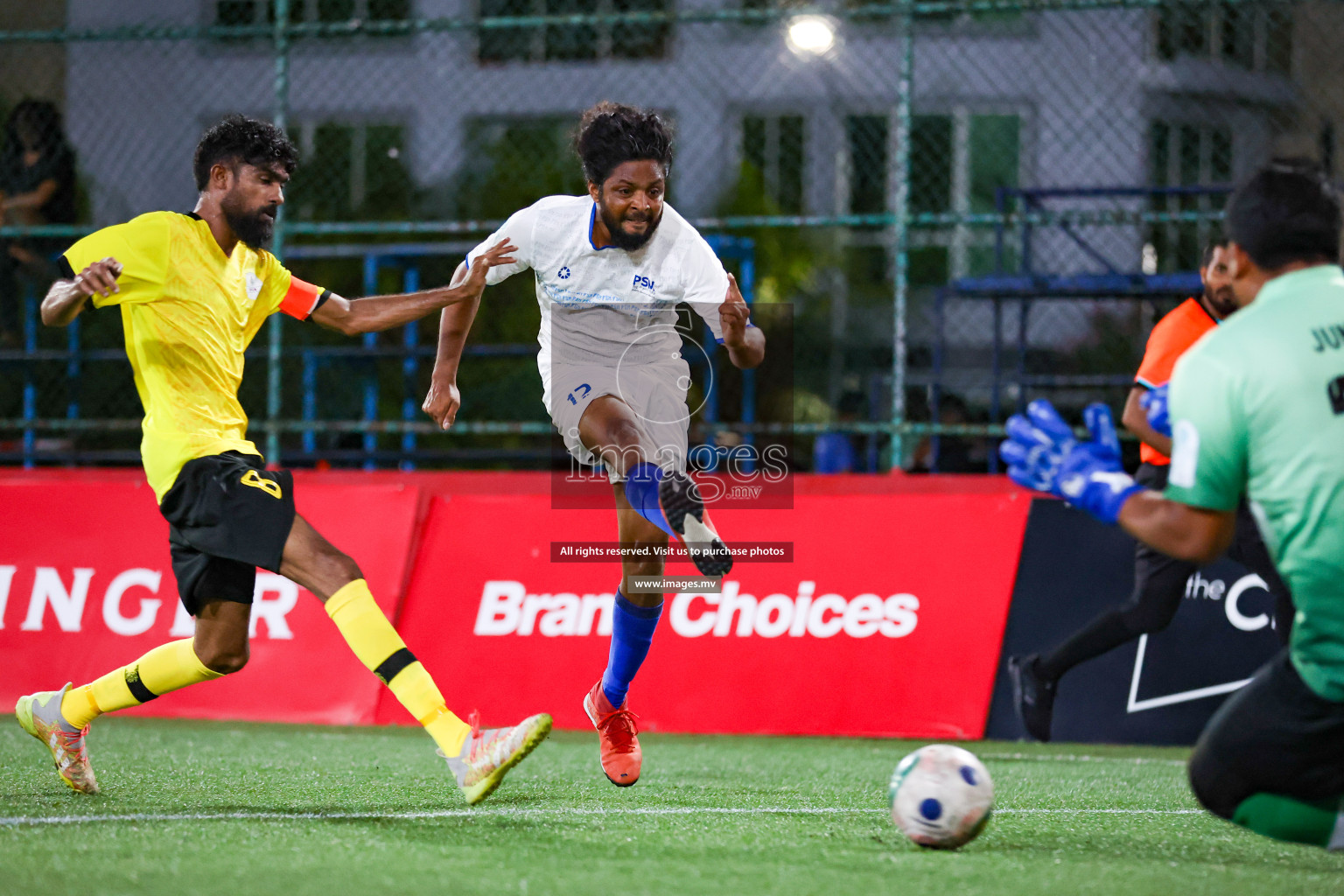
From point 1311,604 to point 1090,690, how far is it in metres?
3.83

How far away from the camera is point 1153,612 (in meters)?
6.02

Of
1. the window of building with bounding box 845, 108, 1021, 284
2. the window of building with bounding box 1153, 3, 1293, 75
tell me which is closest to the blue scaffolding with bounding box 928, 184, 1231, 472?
the window of building with bounding box 1153, 3, 1293, 75

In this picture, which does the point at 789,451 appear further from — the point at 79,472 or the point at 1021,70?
the point at 1021,70

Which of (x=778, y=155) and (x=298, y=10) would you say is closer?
(x=298, y=10)

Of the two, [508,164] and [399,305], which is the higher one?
[508,164]

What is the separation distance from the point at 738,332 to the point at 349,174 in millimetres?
12094

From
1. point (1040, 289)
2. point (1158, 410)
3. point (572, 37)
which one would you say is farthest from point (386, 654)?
point (1040, 289)

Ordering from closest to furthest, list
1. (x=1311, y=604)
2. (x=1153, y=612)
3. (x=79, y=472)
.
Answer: (x=1311, y=604) < (x=1153, y=612) < (x=79, y=472)

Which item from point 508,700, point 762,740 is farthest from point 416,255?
point 762,740

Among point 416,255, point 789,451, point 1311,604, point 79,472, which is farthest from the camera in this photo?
point 416,255

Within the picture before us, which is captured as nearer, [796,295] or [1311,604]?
[1311,604]

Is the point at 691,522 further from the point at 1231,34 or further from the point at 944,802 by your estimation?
the point at 1231,34

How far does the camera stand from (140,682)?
189 inches

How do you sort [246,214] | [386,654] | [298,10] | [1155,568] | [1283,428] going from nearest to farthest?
[1283,428]
[386,654]
[246,214]
[1155,568]
[298,10]
